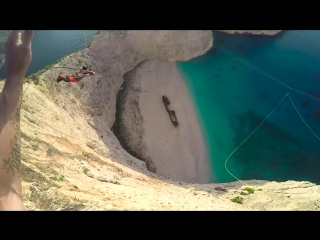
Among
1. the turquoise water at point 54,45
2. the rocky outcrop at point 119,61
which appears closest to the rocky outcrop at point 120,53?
the rocky outcrop at point 119,61

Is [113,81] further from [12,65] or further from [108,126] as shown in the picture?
[12,65]

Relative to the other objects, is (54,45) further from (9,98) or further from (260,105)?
(9,98)

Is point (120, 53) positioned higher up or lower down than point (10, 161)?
higher up

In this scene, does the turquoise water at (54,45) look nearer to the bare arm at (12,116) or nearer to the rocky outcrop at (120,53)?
the rocky outcrop at (120,53)

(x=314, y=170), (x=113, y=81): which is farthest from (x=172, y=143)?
(x=314, y=170)

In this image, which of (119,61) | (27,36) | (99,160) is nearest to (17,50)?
(27,36)
